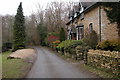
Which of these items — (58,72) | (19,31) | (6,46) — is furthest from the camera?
(6,46)

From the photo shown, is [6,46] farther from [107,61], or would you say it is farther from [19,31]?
[107,61]

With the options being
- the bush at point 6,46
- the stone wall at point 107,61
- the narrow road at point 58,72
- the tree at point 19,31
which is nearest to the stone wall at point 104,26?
the stone wall at point 107,61

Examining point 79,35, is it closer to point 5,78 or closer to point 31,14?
point 5,78

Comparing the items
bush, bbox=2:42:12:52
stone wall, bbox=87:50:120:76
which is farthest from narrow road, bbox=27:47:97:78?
bush, bbox=2:42:12:52

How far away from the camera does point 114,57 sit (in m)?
9.53

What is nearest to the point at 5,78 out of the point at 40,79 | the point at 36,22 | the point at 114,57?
the point at 40,79

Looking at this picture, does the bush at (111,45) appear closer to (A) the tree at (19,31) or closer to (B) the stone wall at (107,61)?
(B) the stone wall at (107,61)

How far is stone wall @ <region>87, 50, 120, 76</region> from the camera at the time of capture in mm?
9339

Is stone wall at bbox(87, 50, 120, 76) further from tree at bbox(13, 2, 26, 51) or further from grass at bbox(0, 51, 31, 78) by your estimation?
tree at bbox(13, 2, 26, 51)

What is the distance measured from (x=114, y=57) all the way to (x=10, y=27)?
46.9 m

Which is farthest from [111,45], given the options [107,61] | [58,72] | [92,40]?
[58,72]

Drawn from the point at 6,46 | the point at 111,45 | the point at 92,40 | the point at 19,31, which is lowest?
the point at 6,46

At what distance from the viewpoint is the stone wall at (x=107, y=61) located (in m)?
9.34

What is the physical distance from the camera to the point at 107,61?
10.5 m
